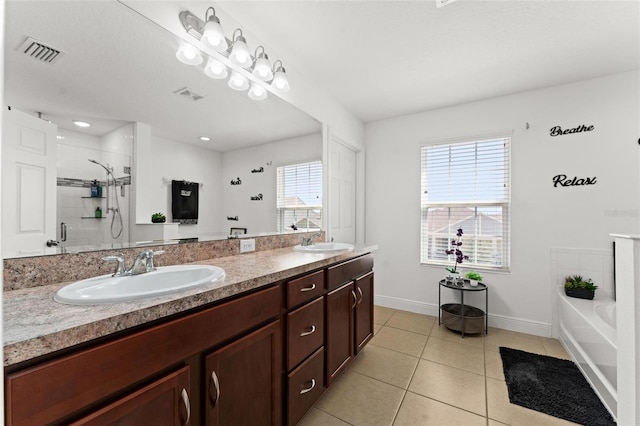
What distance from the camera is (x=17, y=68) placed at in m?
1.00

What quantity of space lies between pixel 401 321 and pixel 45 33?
11.2 feet

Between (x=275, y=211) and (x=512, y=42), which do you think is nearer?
(x=512, y=42)

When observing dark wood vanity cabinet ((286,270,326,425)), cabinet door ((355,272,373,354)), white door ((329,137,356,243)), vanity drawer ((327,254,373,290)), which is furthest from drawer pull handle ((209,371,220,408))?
white door ((329,137,356,243))

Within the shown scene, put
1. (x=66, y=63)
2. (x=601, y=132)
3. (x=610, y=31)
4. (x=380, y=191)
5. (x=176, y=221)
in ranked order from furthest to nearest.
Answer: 1. (x=380, y=191)
2. (x=601, y=132)
3. (x=610, y=31)
4. (x=176, y=221)
5. (x=66, y=63)

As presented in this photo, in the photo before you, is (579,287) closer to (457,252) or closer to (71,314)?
(457,252)

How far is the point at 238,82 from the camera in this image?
6.09 feet

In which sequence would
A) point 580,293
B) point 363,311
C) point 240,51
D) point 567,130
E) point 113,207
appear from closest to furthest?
point 113,207, point 240,51, point 363,311, point 580,293, point 567,130

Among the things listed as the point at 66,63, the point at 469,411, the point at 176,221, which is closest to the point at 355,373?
the point at 469,411

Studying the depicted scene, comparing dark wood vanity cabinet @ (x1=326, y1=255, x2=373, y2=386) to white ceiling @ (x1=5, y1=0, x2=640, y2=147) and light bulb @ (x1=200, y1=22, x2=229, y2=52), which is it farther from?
light bulb @ (x1=200, y1=22, x2=229, y2=52)

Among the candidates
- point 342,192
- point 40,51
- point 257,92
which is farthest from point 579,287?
point 40,51

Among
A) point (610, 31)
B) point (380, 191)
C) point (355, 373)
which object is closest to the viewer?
point (610, 31)

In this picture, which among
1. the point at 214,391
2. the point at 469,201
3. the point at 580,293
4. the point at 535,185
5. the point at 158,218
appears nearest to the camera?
the point at 214,391

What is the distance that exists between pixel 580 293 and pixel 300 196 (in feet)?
8.81

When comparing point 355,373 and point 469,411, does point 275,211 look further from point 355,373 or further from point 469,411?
point 469,411
